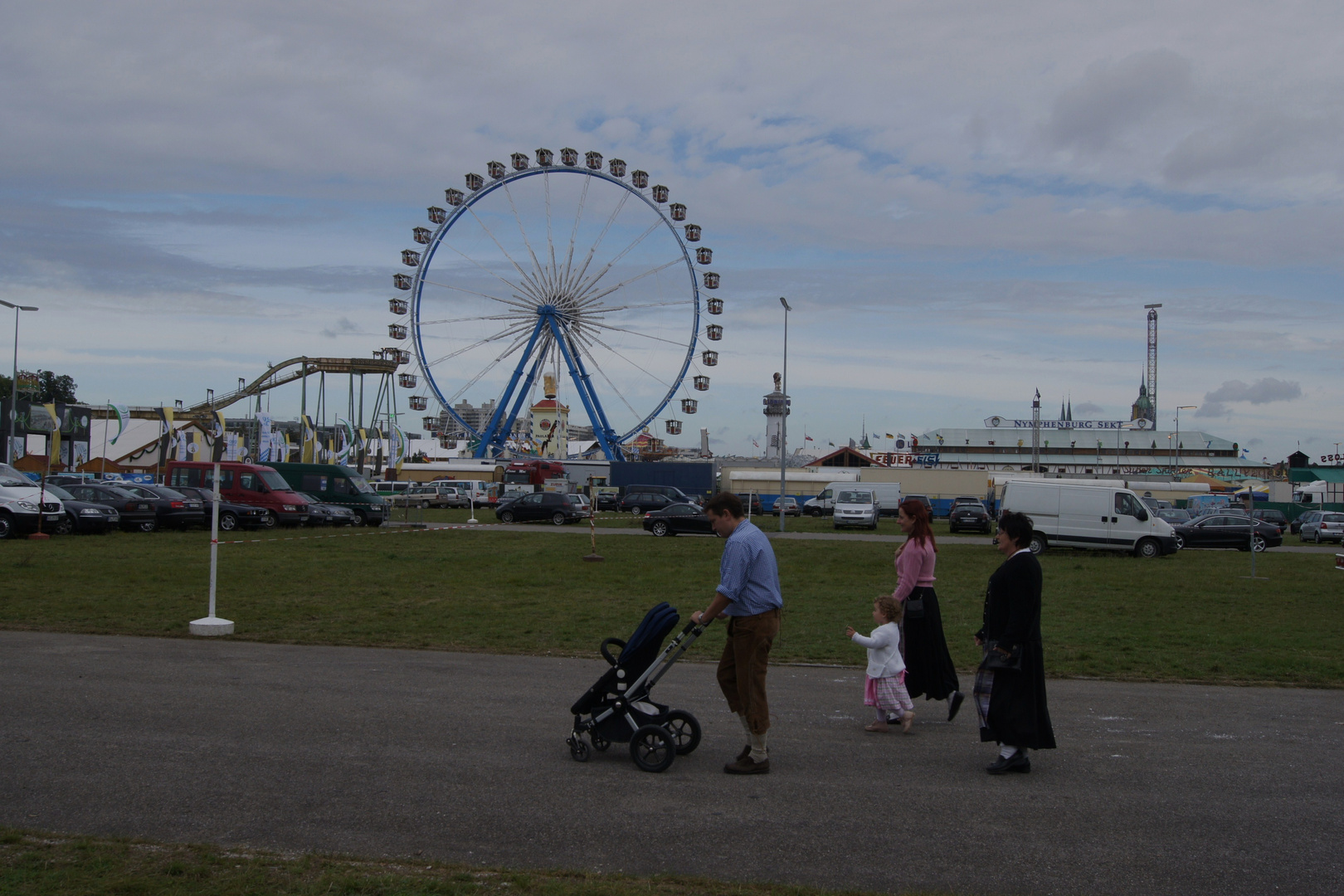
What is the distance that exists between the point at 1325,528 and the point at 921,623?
39.2m

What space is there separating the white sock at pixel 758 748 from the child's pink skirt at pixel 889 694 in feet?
4.94

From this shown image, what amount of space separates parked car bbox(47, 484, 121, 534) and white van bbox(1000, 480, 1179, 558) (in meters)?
24.2

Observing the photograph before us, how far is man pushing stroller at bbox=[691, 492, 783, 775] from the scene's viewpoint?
6.25 metres

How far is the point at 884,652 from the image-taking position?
25.1 ft

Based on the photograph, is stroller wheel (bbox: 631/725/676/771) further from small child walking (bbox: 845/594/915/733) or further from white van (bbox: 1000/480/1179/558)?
white van (bbox: 1000/480/1179/558)

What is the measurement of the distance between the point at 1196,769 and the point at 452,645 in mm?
7151

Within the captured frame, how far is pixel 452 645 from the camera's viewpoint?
1084cm

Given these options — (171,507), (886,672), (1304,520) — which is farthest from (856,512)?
(886,672)

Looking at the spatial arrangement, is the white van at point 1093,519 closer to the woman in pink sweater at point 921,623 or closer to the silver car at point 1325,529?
the silver car at point 1325,529

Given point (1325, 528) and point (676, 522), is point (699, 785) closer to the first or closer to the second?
point (676, 522)

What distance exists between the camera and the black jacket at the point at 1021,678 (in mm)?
6320

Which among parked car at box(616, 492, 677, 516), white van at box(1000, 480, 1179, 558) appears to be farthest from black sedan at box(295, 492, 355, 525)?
white van at box(1000, 480, 1179, 558)

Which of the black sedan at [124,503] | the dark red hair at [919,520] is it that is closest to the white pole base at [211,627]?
the dark red hair at [919,520]

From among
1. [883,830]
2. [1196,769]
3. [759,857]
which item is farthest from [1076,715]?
[759,857]
